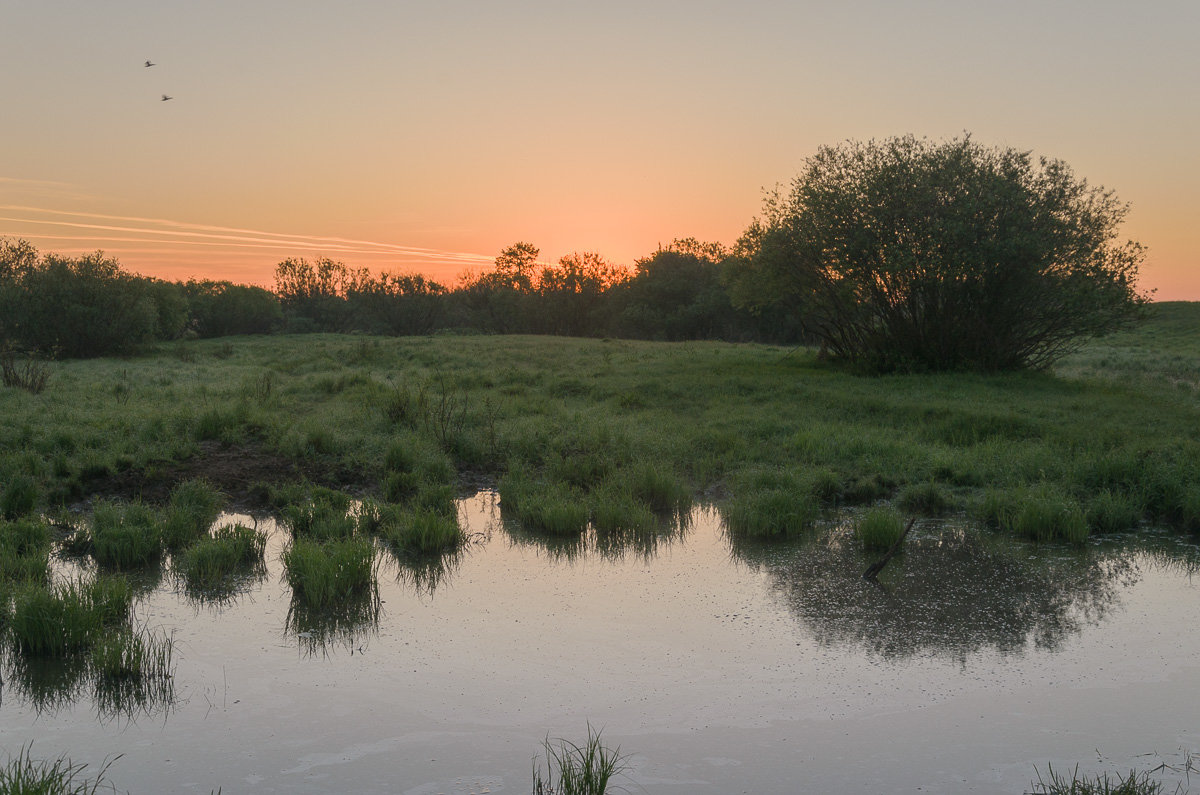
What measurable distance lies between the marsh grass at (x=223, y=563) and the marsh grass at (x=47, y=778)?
11.0 ft

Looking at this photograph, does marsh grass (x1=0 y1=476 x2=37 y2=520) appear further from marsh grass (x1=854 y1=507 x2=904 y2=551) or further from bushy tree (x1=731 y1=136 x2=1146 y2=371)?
bushy tree (x1=731 y1=136 x2=1146 y2=371)

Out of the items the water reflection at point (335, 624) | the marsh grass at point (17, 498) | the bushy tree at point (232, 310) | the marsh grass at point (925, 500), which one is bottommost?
the water reflection at point (335, 624)

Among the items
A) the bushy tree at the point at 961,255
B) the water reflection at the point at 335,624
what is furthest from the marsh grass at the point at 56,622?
the bushy tree at the point at 961,255

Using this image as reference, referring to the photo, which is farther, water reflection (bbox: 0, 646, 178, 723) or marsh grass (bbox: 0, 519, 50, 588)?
marsh grass (bbox: 0, 519, 50, 588)

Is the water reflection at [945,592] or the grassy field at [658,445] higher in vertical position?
the grassy field at [658,445]

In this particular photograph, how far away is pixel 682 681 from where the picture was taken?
22.0 feet

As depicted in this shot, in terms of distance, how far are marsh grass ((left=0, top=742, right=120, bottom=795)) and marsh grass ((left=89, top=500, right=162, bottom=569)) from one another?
14.5ft

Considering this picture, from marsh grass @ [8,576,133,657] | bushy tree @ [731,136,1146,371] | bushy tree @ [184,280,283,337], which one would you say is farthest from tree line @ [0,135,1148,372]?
bushy tree @ [184,280,283,337]

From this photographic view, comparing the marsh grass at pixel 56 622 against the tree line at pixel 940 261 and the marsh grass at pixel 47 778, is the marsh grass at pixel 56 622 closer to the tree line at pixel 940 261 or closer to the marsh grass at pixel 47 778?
the marsh grass at pixel 47 778

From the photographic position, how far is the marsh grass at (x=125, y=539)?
9781 millimetres

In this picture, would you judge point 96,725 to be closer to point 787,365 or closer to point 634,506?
point 634,506

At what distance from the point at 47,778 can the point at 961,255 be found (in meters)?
21.6

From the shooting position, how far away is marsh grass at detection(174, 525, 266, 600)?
900 cm

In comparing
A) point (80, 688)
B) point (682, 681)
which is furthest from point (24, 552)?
point (682, 681)
